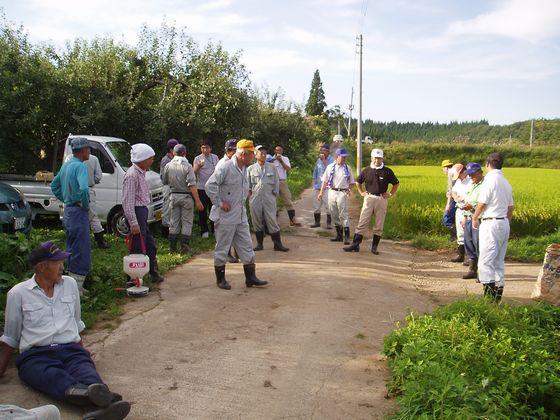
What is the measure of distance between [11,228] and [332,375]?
5.74 metres

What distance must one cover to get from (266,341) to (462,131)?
323 feet

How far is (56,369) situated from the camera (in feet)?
12.2

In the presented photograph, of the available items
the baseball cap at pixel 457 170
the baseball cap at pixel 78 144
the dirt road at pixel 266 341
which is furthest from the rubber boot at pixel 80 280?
the baseball cap at pixel 457 170

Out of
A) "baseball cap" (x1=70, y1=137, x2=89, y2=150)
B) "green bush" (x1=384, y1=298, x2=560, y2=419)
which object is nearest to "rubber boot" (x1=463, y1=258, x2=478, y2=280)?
"green bush" (x1=384, y1=298, x2=560, y2=419)

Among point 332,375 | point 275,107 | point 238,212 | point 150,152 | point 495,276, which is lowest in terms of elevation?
point 332,375

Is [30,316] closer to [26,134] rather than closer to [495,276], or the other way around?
[495,276]

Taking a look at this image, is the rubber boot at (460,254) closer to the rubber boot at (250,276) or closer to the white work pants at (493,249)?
the white work pants at (493,249)

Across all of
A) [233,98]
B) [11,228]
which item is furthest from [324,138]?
[11,228]

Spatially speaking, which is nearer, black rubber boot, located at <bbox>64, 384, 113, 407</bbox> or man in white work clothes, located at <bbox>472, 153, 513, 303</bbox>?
black rubber boot, located at <bbox>64, 384, 113, 407</bbox>

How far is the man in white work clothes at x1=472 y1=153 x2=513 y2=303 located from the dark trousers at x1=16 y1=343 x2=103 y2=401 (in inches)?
189

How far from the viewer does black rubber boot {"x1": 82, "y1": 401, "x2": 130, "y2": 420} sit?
11.0 feet

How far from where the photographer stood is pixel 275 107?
29.4m

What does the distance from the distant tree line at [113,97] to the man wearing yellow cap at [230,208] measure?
6.53 metres

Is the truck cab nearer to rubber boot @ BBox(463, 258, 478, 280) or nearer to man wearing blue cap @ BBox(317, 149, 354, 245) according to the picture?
Answer: man wearing blue cap @ BBox(317, 149, 354, 245)
